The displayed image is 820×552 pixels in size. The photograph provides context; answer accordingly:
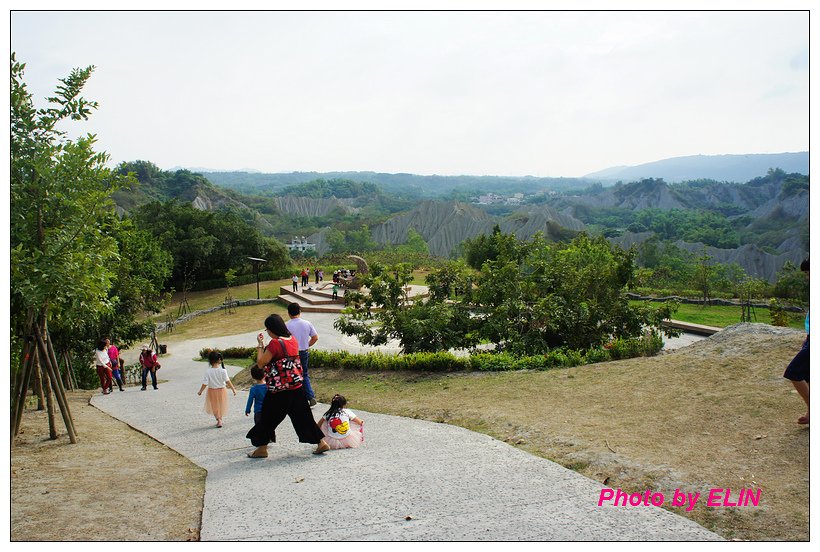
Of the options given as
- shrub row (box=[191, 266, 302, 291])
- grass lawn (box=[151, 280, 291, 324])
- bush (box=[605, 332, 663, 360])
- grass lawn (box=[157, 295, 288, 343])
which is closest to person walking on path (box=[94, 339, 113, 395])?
bush (box=[605, 332, 663, 360])

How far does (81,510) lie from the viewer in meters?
4.83

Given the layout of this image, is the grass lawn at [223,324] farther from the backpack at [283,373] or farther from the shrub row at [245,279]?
the backpack at [283,373]

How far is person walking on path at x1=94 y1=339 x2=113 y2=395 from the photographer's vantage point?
1245 cm

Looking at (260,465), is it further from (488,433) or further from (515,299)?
(515,299)

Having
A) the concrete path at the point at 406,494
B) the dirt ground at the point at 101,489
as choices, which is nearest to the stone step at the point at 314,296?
the dirt ground at the point at 101,489

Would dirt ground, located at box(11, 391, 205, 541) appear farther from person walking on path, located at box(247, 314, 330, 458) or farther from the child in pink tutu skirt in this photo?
the child in pink tutu skirt

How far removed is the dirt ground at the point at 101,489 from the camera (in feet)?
14.7

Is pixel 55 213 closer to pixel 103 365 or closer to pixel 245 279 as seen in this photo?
pixel 103 365

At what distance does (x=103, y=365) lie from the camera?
12.5 meters

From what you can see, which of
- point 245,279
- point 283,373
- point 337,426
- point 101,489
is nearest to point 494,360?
point 337,426

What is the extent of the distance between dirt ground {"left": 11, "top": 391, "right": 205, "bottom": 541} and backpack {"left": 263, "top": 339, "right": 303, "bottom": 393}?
3.35ft

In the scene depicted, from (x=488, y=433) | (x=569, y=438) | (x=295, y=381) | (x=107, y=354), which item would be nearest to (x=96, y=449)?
(x=295, y=381)

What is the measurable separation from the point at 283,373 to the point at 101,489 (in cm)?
172

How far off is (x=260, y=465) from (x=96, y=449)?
2106 millimetres
